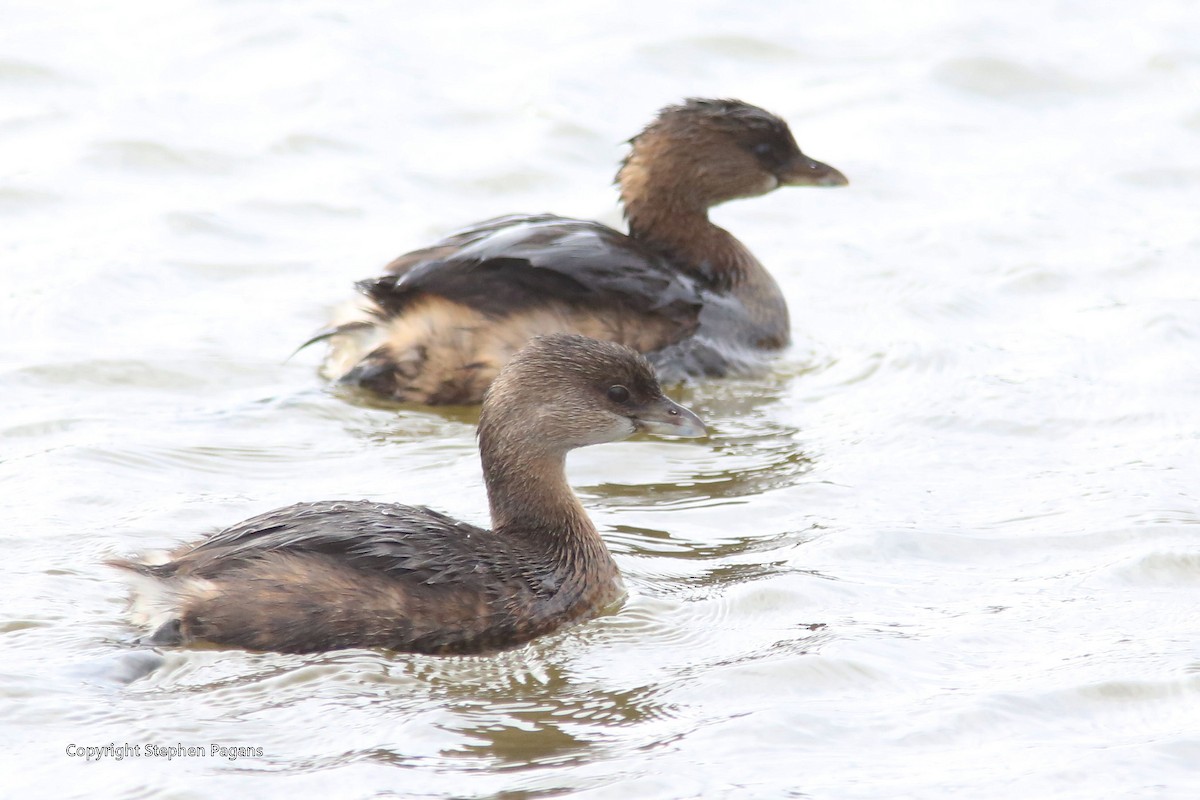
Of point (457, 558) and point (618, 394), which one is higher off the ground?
point (618, 394)

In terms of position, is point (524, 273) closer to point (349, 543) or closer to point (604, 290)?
point (604, 290)

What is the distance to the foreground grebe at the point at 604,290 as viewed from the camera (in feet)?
25.3

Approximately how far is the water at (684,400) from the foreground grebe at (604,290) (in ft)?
0.72

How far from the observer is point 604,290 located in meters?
7.85

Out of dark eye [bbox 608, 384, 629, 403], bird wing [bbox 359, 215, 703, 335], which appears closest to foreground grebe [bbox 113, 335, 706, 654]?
dark eye [bbox 608, 384, 629, 403]

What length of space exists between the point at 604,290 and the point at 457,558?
2481 mm

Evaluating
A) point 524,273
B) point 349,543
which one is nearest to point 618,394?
point 349,543

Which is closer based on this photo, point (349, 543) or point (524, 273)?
point (349, 543)

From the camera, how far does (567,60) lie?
1227 centimetres

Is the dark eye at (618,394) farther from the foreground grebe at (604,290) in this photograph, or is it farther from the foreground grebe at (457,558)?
the foreground grebe at (604,290)

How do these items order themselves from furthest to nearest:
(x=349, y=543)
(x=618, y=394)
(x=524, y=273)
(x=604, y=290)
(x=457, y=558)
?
(x=604, y=290), (x=524, y=273), (x=618, y=394), (x=457, y=558), (x=349, y=543)

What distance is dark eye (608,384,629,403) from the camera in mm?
6203

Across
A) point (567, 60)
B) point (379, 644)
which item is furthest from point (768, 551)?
point (567, 60)

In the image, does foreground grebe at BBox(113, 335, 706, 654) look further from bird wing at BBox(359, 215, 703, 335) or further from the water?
bird wing at BBox(359, 215, 703, 335)
